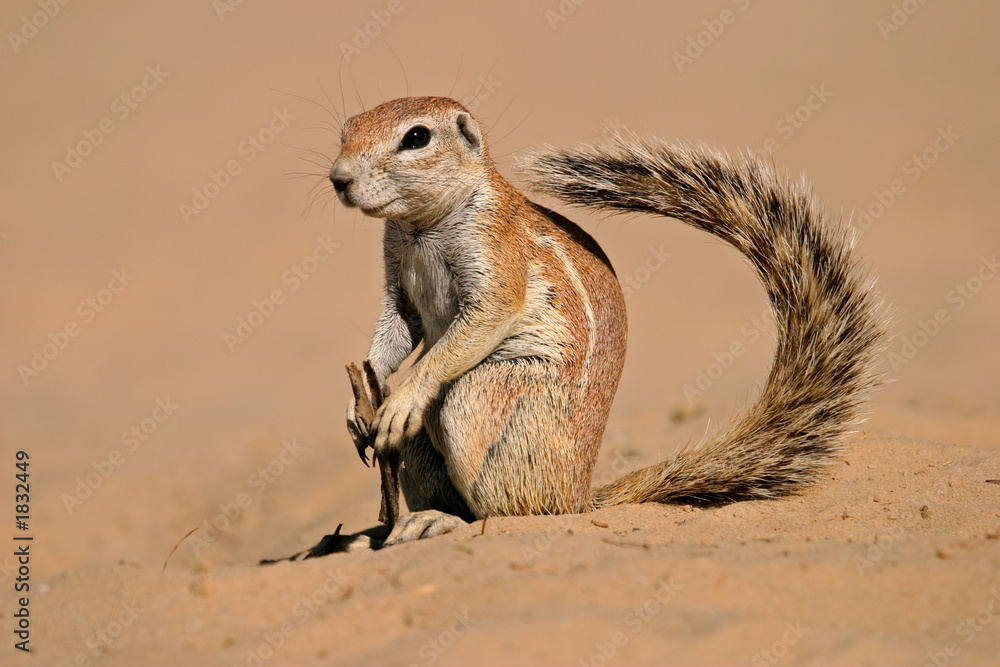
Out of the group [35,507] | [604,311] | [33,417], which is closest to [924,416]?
[604,311]

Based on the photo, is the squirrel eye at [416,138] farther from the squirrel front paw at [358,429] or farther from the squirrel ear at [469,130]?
the squirrel front paw at [358,429]

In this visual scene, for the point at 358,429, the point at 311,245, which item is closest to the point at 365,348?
the point at 311,245

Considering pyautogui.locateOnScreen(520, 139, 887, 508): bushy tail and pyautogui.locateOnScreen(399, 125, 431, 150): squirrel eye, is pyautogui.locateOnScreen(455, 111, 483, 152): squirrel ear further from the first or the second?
pyautogui.locateOnScreen(520, 139, 887, 508): bushy tail

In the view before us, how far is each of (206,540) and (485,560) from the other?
17.4 ft

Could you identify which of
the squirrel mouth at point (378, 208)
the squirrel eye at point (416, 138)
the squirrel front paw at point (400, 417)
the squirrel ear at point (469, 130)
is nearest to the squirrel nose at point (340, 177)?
the squirrel mouth at point (378, 208)

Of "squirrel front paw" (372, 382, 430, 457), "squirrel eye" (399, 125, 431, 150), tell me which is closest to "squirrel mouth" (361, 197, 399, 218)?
"squirrel eye" (399, 125, 431, 150)

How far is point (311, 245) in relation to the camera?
17547 mm

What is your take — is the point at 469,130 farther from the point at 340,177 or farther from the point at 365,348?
the point at 365,348

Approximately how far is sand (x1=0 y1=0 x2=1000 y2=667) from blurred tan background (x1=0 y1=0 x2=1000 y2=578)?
71 mm

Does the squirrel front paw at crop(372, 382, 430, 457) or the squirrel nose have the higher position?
the squirrel nose

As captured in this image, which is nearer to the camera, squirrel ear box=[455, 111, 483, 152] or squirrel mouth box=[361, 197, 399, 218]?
squirrel mouth box=[361, 197, 399, 218]

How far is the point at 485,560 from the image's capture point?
3.31 meters

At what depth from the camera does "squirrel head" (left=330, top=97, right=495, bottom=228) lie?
4277 mm

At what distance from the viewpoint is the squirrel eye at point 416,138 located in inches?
173
